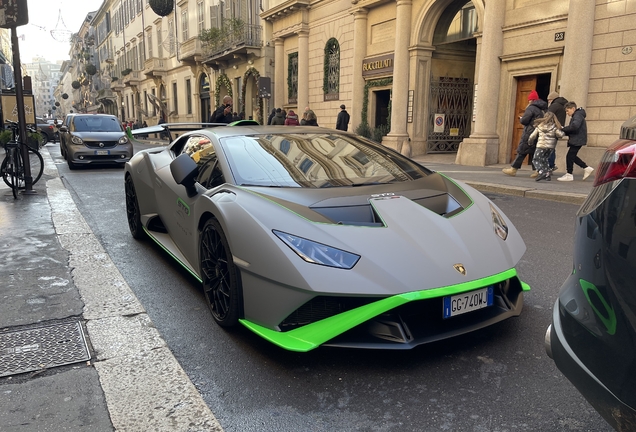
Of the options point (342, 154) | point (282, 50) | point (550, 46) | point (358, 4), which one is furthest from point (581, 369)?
point (282, 50)

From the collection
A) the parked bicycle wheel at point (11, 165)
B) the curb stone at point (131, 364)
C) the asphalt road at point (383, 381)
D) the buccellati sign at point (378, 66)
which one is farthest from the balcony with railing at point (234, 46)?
the asphalt road at point (383, 381)

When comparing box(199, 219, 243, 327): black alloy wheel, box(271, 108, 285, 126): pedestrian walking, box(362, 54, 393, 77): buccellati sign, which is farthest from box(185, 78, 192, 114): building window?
box(199, 219, 243, 327): black alloy wheel

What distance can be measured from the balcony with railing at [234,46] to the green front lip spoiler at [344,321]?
25194mm

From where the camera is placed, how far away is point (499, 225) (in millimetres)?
3262

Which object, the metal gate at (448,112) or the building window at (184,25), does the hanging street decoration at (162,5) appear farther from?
the metal gate at (448,112)

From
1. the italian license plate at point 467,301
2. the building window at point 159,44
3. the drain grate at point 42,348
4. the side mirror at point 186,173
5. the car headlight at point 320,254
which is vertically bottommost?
the drain grate at point 42,348

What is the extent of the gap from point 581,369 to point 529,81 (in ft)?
45.1

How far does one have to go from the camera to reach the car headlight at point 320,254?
259 cm

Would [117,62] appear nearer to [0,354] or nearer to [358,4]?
[358,4]

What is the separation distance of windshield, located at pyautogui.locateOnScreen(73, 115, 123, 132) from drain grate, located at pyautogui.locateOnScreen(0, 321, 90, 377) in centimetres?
1253

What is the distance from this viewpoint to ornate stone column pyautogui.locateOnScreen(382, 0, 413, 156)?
1714cm

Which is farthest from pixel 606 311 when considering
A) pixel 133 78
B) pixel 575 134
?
pixel 133 78

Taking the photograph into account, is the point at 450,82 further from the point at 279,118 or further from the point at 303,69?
the point at 303,69

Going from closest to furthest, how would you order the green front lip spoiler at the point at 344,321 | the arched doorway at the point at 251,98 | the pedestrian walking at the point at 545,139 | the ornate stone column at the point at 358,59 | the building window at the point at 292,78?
1. the green front lip spoiler at the point at 344,321
2. the pedestrian walking at the point at 545,139
3. the ornate stone column at the point at 358,59
4. the building window at the point at 292,78
5. the arched doorway at the point at 251,98
